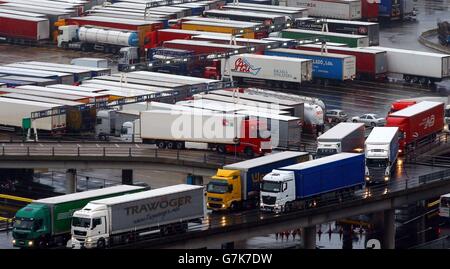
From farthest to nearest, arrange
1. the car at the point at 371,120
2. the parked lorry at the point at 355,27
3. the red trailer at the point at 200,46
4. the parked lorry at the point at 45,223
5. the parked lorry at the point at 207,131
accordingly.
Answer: the parked lorry at the point at 355,27 → the red trailer at the point at 200,46 → the car at the point at 371,120 → the parked lorry at the point at 207,131 → the parked lorry at the point at 45,223

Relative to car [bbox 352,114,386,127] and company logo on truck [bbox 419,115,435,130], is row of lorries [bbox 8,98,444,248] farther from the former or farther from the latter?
car [bbox 352,114,386,127]

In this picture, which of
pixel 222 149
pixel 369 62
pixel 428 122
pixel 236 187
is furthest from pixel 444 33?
pixel 236 187

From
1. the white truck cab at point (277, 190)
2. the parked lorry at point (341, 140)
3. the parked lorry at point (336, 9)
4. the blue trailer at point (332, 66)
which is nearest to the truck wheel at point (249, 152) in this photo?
the parked lorry at point (341, 140)

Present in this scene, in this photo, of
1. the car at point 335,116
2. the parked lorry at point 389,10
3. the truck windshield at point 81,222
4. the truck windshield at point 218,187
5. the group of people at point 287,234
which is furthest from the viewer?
the parked lorry at point 389,10

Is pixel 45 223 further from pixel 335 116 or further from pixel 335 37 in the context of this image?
pixel 335 37

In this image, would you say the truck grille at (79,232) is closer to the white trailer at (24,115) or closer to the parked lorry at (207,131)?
the parked lorry at (207,131)

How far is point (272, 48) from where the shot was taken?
122 meters

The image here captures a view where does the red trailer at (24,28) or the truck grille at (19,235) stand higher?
the red trailer at (24,28)

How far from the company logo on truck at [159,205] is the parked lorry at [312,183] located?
515 centimetres

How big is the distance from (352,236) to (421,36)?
5821 cm

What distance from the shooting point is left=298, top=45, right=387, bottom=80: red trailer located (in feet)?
393

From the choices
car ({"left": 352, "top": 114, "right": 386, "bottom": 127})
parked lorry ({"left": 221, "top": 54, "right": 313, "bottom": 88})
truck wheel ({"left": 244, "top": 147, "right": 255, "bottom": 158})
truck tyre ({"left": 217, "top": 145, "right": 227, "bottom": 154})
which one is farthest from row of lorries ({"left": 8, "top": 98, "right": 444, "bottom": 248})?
parked lorry ({"left": 221, "top": 54, "right": 313, "bottom": 88})

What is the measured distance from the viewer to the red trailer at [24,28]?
137750 millimetres

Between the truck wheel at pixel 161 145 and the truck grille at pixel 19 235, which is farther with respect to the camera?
the truck wheel at pixel 161 145
